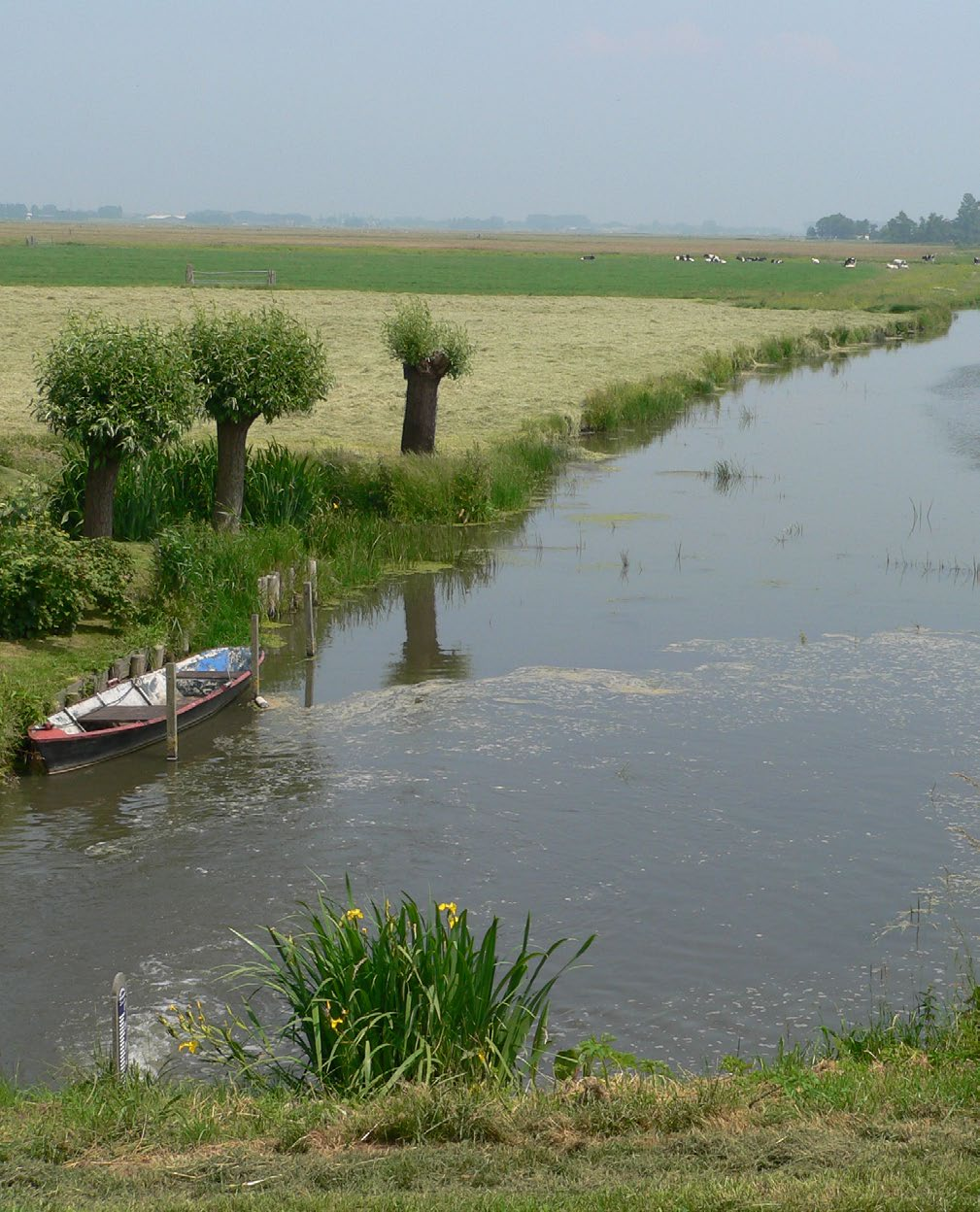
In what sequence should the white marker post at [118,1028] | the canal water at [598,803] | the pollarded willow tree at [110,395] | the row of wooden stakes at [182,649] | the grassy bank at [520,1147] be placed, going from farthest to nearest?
the pollarded willow tree at [110,395] → the row of wooden stakes at [182,649] → the canal water at [598,803] → the white marker post at [118,1028] → the grassy bank at [520,1147]

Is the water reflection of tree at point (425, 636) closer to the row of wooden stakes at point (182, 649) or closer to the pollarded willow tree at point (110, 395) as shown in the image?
the row of wooden stakes at point (182, 649)

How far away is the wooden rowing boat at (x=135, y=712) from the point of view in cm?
1471

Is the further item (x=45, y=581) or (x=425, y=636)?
(x=425, y=636)

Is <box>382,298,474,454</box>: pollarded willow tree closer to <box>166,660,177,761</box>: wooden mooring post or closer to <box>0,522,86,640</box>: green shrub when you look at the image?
<box>0,522,86,640</box>: green shrub

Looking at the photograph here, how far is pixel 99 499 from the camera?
1900cm

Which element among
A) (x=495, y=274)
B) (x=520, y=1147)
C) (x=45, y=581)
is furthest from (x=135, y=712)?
(x=495, y=274)

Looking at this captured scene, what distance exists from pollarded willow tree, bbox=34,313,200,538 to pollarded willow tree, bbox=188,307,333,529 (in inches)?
78.0

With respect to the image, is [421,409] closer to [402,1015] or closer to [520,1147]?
[402,1015]

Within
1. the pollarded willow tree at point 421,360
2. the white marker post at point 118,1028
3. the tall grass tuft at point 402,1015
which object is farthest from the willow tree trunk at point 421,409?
the white marker post at point 118,1028

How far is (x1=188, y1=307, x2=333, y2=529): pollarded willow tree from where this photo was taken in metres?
21.0

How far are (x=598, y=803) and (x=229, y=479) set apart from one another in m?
9.97

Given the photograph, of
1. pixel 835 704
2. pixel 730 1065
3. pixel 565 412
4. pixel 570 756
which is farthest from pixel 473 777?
pixel 565 412

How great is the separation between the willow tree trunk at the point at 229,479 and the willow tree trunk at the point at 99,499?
2.62 metres

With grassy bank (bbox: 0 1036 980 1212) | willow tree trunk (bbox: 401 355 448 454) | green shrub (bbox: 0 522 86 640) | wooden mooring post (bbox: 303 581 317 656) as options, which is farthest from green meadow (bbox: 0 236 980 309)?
grassy bank (bbox: 0 1036 980 1212)
